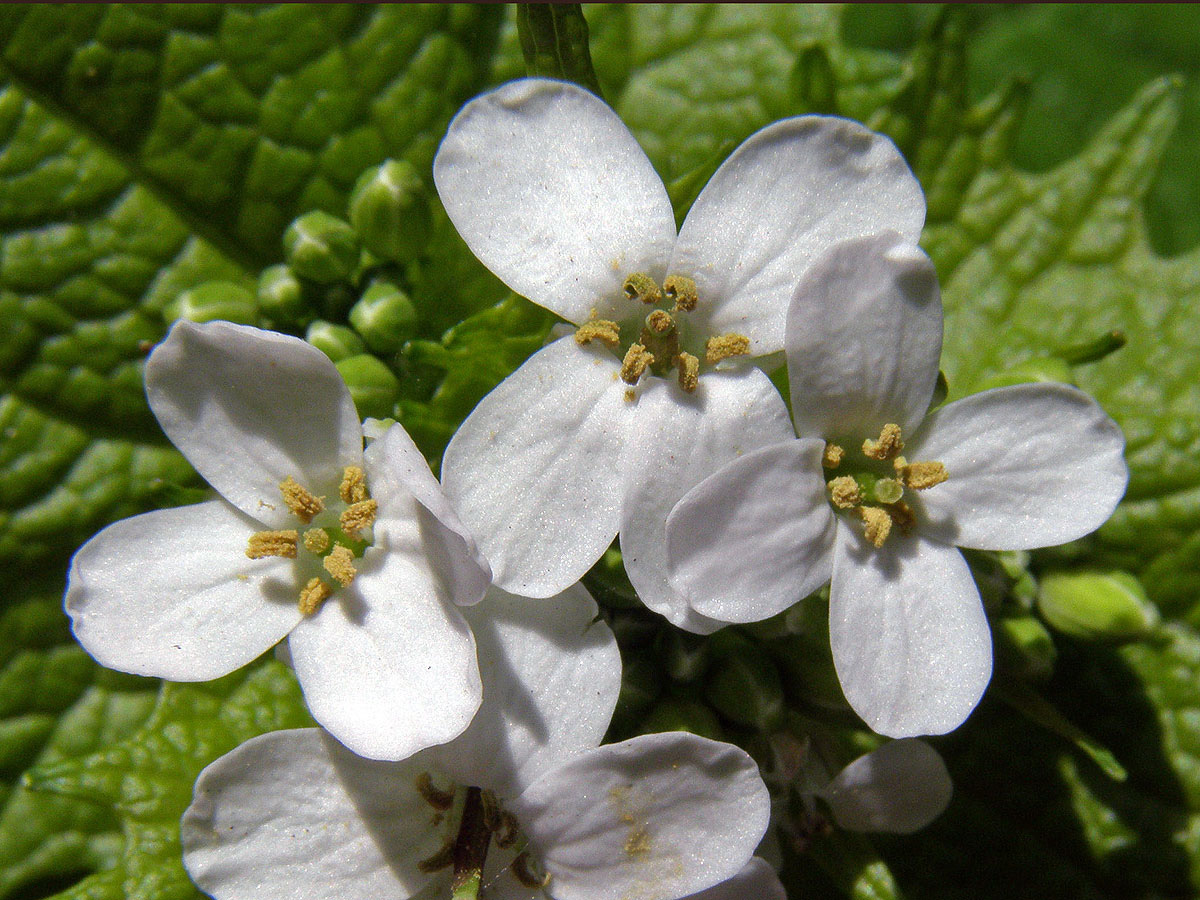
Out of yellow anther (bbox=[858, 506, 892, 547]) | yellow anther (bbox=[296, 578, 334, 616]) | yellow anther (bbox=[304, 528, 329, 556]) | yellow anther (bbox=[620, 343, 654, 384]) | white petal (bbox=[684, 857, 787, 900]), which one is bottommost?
white petal (bbox=[684, 857, 787, 900])

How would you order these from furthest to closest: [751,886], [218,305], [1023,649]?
[218,305], [1023,649], [751,886]

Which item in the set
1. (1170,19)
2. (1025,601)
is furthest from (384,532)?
(1170,19)

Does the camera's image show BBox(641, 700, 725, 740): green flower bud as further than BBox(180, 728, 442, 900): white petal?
Yes

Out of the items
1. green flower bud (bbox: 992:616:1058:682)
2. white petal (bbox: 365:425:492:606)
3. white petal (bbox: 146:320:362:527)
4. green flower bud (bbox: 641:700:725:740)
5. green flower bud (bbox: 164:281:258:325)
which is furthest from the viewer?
green flower bud (bbox: 164:281:258:325)

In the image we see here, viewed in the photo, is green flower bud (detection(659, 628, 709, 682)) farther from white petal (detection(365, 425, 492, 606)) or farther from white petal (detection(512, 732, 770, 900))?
white petal (detection(365, 425, 492, 606))

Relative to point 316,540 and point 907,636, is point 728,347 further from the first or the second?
point 316,540

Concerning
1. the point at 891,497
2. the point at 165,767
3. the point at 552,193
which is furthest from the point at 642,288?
the point at 165,767

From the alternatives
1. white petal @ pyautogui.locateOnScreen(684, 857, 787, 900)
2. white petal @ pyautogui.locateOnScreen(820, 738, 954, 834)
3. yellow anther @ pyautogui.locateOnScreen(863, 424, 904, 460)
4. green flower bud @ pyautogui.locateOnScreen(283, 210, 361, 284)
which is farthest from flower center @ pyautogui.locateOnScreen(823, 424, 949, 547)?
green flower bud @ pyautogui.locateOnScreen(283, 210, 361, 284)
